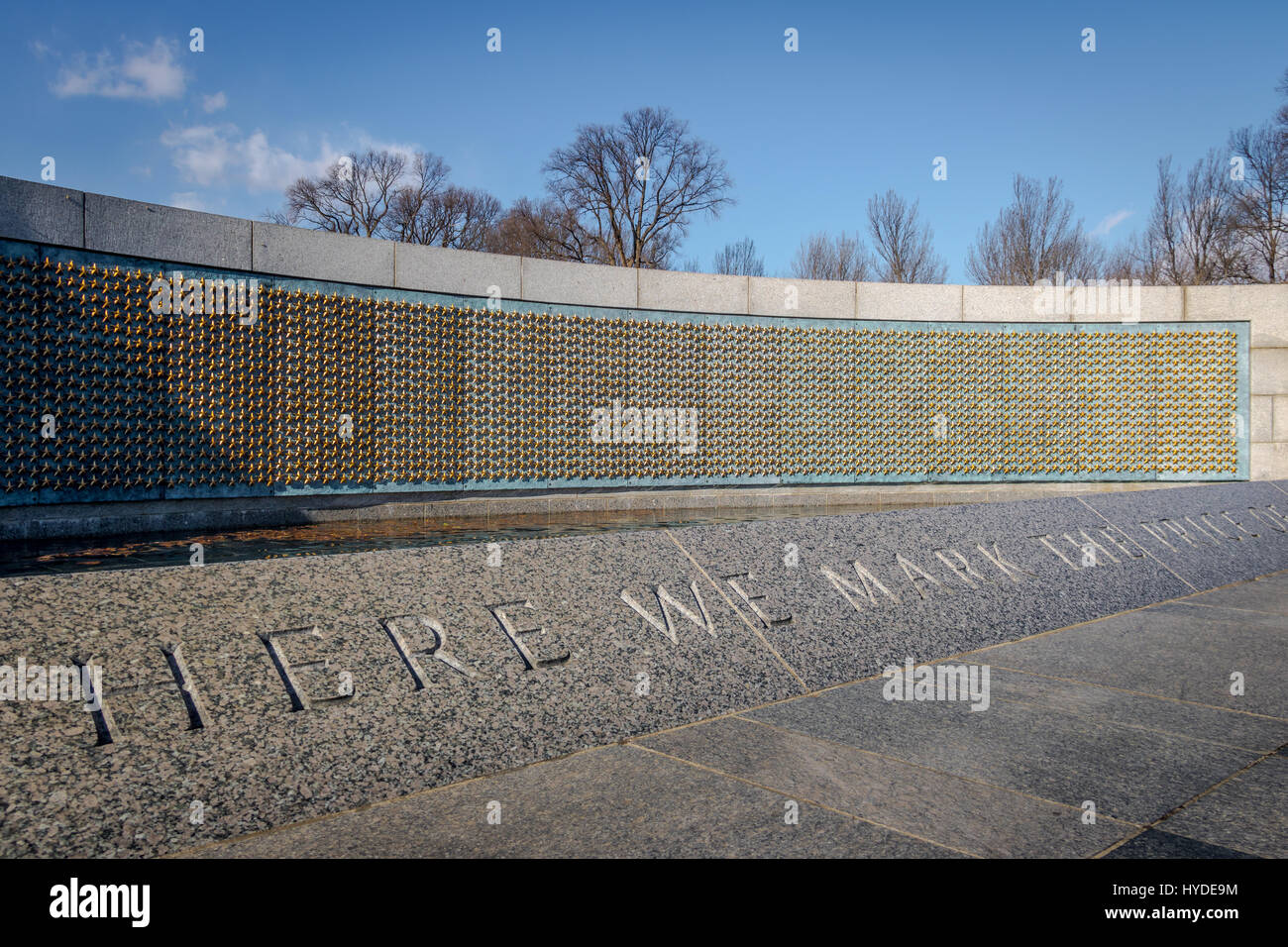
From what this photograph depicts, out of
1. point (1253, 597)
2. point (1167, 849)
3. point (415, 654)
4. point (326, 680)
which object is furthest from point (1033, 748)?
point (1253, 597)

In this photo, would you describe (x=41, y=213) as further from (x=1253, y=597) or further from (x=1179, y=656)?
(x=1253, y=597)

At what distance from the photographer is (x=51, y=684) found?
9.89 ft

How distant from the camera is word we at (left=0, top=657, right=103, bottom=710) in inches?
116

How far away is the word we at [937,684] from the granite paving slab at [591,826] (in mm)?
1625

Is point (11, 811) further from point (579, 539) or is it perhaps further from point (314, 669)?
point (579, 539)

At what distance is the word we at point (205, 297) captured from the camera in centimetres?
800

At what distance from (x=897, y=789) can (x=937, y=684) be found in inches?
65.6

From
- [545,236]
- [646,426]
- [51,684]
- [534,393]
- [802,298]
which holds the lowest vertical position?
[51,684]

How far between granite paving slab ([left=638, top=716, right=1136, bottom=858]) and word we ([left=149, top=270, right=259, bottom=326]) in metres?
6.65

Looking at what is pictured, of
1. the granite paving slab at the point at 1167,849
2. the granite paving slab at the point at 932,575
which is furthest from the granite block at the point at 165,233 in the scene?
the granite paving slab at the point at 1167,849

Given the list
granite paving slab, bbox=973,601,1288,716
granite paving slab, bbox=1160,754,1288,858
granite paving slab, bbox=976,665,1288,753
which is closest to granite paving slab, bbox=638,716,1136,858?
granite paving slab, bbox=1160,754,1288,858

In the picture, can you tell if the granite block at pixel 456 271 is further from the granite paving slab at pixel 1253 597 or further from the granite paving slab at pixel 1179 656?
the granite paving slab at pixel 1253 597

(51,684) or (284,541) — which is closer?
(51,684)
